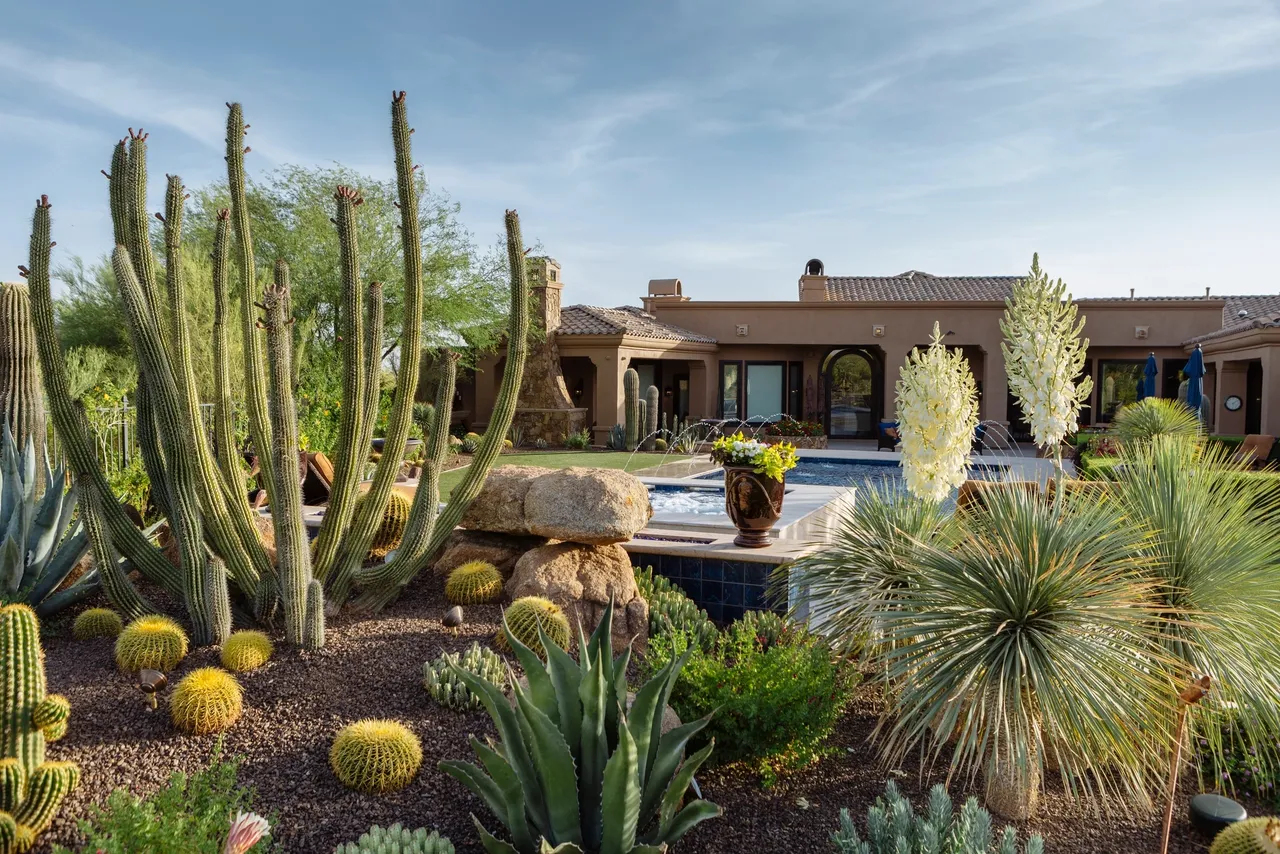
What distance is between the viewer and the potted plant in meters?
7.61

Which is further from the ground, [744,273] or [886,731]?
[744,273]

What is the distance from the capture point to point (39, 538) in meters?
5.74

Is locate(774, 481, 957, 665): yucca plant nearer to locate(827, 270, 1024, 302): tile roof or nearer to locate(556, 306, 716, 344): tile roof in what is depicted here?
locate(556, 306, 716, 344): tile roof

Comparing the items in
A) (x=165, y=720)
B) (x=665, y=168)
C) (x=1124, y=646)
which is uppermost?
(x=665, y=168)

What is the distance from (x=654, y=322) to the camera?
24953 mm

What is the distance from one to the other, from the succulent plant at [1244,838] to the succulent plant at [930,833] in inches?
35.9

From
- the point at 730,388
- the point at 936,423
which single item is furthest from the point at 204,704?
the point at 730,388

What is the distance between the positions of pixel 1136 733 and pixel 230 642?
15.8 ft

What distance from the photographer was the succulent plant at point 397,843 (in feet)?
10.5

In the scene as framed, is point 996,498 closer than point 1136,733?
No

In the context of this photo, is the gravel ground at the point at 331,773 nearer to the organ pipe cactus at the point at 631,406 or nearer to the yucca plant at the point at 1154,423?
the yucca plant at the point at 1154,423

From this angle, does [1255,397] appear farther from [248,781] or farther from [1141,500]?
[248,781]

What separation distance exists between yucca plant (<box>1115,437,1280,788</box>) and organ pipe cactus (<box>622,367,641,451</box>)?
16.3 metres

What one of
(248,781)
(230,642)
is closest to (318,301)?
(230,642)
